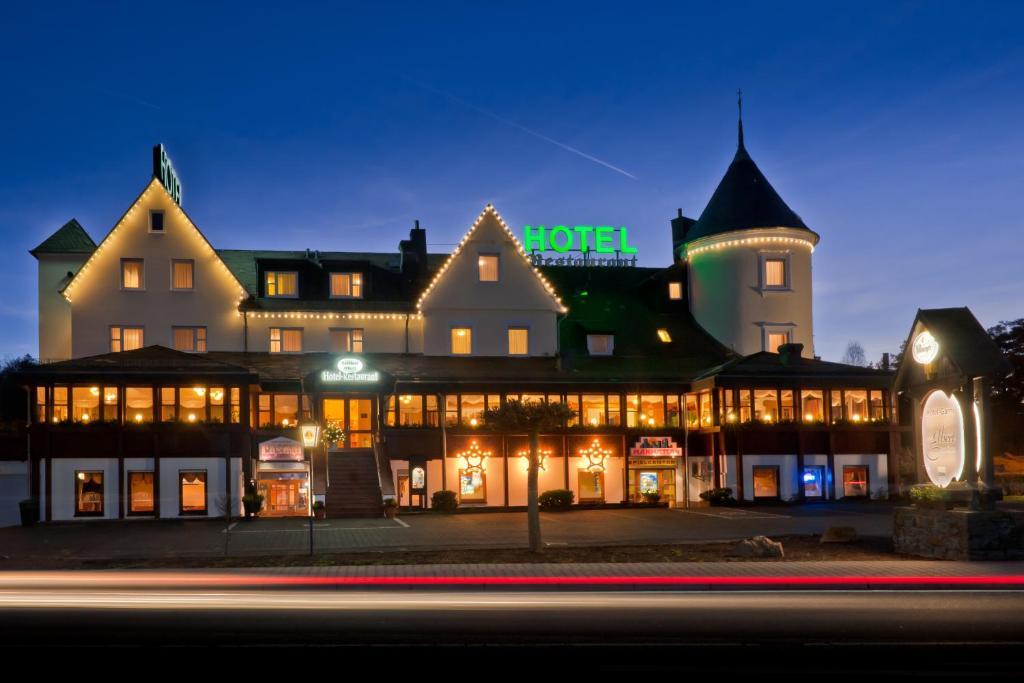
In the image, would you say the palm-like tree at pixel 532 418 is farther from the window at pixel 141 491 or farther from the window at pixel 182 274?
the window at pixel 182 274

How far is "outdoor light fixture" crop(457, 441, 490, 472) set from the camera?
4791 cm

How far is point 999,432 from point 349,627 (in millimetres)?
72929

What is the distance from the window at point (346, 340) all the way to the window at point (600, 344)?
11818 millimetres

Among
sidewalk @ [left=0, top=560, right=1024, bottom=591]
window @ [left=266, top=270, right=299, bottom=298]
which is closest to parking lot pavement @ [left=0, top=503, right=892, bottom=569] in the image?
sidewalk @ [left=0, top=560, right=1024, bottom=591]

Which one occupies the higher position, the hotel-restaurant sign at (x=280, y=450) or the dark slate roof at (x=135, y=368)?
the dark slate roof at (x=135, y=368)

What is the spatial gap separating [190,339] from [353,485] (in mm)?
12727

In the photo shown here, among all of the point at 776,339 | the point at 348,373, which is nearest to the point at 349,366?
the point at 348,373

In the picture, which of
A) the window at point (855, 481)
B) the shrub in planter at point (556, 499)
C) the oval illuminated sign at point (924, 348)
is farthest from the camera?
the window at point (855, 481)

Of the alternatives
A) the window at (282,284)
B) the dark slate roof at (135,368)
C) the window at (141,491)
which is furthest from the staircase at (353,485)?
the window at (282,284)

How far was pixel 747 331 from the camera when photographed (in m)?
54.4

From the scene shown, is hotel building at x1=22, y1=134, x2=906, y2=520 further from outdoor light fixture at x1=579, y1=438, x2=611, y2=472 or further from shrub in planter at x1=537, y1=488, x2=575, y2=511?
shrub in planter at x1=537, y1=488, x2=575, y2=511

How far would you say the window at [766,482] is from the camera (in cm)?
4794

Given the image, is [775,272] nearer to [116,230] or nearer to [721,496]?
[721,496]

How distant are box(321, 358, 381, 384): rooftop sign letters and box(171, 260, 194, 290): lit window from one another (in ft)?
29.3
